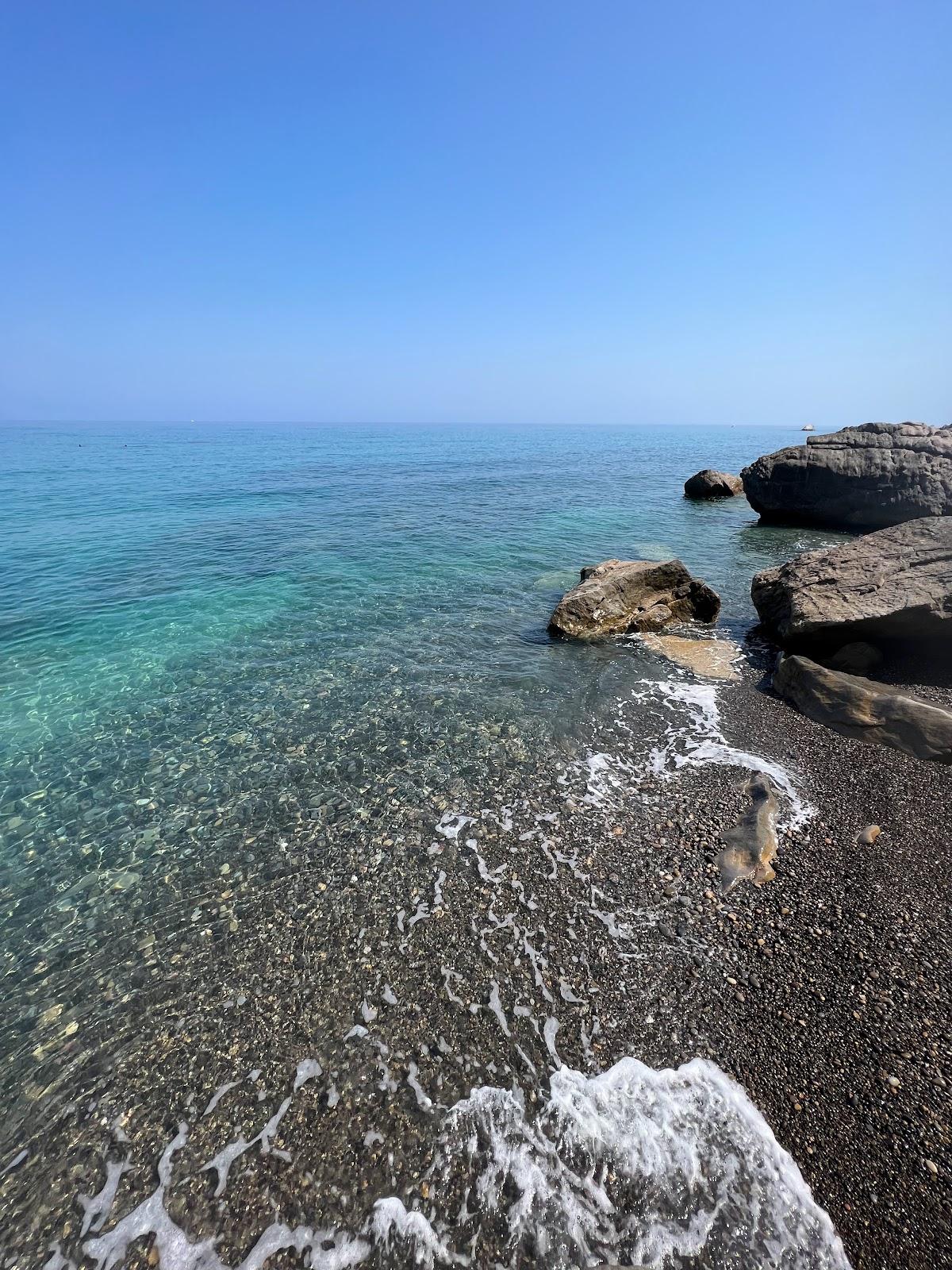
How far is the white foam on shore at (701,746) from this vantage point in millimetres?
8971

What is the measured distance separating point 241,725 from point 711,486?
44723 mm

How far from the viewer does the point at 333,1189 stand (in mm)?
4664

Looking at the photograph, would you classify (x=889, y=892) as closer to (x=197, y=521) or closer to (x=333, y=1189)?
(x=333, y=1189)

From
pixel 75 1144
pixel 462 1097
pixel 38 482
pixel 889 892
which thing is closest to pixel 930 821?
pixel 889 892

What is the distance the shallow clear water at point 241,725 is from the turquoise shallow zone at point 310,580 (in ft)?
0.41

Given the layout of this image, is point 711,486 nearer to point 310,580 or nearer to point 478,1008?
point 310,580

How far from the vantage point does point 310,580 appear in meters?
21.7

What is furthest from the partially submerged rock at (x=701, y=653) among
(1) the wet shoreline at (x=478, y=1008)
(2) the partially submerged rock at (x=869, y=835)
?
(2) the partially submerged rock at (x=869, y=835)

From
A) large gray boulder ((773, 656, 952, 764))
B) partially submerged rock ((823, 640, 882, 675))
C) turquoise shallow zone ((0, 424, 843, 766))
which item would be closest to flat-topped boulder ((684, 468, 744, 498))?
turquoise shallow zone ((0, 424, 843, 766))

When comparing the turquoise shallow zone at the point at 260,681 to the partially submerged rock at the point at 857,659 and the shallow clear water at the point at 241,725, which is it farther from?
the partially submerged rock at the point at 857,659

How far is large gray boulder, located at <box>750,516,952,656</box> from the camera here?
489 inches

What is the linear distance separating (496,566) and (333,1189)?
20.9 metres

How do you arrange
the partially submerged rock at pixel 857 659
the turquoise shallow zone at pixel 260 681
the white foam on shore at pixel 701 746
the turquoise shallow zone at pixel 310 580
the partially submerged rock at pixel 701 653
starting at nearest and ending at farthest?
1. the turquoise shallow zone at pixel 260 681
2. the white foam on shore at pixel 701 746
3. the partially submerged rock at pixel 857 659
4. the turquoise shallow zone at pixel 310 580
5. the partially submerged rock at pixel 701 653

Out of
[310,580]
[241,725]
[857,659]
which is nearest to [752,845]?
[857,659]
